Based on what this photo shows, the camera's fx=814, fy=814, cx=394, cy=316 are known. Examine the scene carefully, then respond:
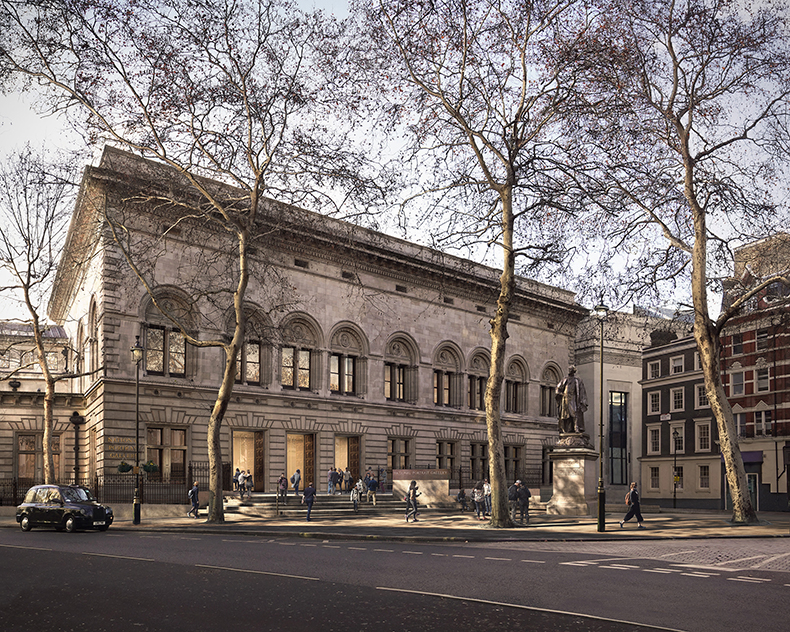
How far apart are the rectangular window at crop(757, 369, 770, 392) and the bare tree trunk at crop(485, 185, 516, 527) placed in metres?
31.2

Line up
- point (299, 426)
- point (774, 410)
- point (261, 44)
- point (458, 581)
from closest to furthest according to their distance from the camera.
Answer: point (458, 581) → point (261, 44) → point (299, 426) → point (774, 410)

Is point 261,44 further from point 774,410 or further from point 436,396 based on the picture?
point 774,410

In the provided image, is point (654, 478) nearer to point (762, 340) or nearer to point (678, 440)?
point (678, 440)

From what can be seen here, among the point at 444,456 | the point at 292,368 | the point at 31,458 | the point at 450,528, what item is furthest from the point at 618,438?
the point at 450,528

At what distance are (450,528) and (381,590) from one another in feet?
52.9

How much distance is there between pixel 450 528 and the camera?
27.2 m

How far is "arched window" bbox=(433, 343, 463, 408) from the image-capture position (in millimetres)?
52031

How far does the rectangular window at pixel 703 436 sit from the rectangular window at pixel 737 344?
629 cm

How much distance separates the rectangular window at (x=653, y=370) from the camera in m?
63.6

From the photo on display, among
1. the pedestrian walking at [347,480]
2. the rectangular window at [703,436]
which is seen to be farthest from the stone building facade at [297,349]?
the rectangular window at [703,436]

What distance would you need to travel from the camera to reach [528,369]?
189ft

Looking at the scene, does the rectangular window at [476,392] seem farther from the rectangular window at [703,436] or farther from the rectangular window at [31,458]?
the rectangular window at [31,458]

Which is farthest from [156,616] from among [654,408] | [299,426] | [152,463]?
[654,408]

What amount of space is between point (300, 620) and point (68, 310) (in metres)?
50.8
